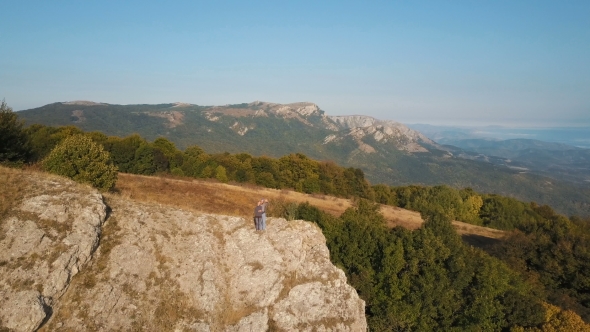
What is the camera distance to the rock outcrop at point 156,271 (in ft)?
53.1

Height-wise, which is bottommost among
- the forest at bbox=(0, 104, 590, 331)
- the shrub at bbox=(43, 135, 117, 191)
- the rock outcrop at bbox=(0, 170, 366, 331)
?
the forest at bbox=(0, 104, 590, 331)

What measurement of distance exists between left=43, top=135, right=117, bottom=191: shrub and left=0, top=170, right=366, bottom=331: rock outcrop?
7838mm

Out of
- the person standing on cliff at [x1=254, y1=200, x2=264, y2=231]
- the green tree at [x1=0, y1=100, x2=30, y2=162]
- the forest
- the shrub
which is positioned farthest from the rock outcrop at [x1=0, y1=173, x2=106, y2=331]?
the green tree at [x1=0, y1=100, x2=30, y2=162]

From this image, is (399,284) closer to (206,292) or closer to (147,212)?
(206,292)

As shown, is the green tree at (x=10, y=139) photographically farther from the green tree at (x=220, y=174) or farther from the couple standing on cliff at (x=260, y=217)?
the green tree at (x=220, y=174)

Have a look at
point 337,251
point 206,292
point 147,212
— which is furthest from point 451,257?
point 147,212

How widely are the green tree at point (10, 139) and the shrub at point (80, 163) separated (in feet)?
28.3

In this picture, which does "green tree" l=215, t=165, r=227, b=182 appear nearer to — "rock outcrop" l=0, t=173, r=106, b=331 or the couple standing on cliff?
the couple standing on cliff

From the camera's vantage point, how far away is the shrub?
28703 millimetres

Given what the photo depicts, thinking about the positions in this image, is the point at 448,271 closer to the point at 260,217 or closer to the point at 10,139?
the point at 260,217

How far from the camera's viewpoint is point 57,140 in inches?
2670

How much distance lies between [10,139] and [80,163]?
13.5 meters

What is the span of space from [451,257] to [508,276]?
19.5ft

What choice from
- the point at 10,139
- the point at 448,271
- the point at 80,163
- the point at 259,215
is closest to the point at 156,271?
the point at 259,215
